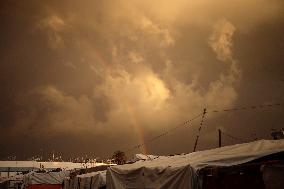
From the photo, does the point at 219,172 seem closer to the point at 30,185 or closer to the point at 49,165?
the point at 30,185

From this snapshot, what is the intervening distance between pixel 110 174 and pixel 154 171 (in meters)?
3.52

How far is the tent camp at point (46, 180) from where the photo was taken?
2931 centimetres

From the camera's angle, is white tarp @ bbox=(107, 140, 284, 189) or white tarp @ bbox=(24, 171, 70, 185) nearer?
white tarp @ bbox=(107, 140, 284, 189)

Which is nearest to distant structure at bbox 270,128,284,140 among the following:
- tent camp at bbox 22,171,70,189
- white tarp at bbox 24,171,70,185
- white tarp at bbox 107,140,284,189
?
white tarp at bbox 107,140,284,189

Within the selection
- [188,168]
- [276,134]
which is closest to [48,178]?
[276,134]

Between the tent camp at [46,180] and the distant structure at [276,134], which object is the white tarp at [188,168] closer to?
the distant structure at [276,134]

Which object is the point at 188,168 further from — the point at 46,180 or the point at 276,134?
the point at 46,180

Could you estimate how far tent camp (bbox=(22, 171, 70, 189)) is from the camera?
29312mm

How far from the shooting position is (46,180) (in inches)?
1162

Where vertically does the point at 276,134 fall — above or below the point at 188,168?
above

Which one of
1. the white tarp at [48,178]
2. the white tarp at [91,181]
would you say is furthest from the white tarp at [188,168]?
the white tarp at [48,178]

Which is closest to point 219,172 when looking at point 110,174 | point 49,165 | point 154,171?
point 154,171

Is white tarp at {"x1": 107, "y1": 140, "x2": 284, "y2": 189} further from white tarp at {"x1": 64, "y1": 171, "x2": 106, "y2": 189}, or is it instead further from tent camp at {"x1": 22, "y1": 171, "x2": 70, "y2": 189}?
tent camp at {"x1": 22, "y1": 171, "x2": 70, "y2": 189}

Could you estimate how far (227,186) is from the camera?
386 inches
